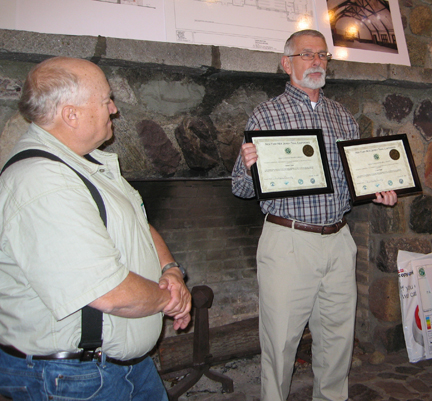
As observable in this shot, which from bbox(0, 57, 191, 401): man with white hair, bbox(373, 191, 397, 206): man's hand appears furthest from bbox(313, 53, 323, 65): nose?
bbox(0, 57, 191, 401): man with white hair

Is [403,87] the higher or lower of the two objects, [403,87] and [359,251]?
the higher

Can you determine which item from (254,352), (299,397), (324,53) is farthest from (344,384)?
(324,53)

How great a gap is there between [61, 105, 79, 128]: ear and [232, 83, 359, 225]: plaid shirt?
→ 2.90 ft

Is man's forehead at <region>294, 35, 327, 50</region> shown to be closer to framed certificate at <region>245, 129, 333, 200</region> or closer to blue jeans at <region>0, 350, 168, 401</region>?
framed certificate at <region>245, 129, 333, 200</region>

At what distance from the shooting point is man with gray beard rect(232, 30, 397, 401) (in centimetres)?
166

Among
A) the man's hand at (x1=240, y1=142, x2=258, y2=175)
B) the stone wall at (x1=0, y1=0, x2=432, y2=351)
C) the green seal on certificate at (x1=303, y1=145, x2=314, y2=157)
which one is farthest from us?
the stone wall at (x1=0, y1=0, x2=432, y2=351)

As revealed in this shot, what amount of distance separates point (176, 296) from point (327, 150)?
1136 mm

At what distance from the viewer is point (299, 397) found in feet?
6.57

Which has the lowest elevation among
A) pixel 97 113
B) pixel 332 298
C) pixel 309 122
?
pixel 332 298

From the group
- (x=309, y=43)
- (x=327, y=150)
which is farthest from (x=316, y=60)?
(x=327, y=150)

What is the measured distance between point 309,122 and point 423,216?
1276 millimetres

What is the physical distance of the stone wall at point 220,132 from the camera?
1761 millimetres

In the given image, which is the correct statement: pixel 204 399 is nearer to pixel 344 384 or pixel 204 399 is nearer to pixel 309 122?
pixel 344 384

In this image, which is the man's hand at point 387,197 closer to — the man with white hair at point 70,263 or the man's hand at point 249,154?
the man's hand at point 249,154
